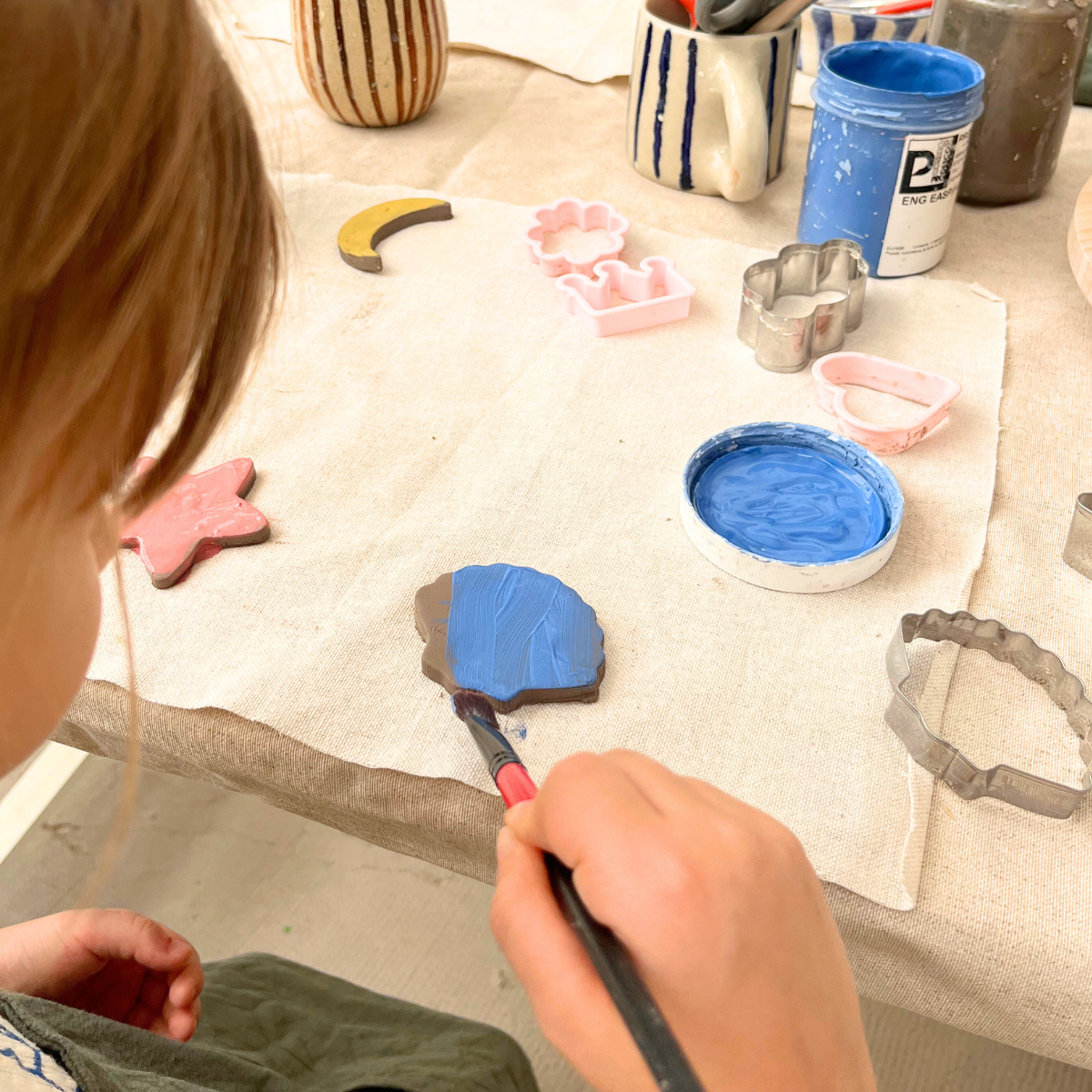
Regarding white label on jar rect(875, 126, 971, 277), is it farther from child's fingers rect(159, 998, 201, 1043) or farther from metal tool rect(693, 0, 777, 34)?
child's fingers rect(159, 998, 201, 1043)

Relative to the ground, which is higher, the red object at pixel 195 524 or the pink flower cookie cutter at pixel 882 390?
the pink flower cookie cutter at pixel 882 390

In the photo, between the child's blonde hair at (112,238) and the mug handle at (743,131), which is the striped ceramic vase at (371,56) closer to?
the mug handle at (743,131)

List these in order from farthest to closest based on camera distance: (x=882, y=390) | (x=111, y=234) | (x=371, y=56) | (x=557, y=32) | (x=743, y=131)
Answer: (x=557, y=32)
(x=371, y=56)
(x=743, y=131)
(x=882, y=390)
(x=111, y=234)

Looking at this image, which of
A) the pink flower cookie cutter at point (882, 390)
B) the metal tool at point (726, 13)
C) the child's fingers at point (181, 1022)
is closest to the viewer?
the child's fingers at point (181, 1022)

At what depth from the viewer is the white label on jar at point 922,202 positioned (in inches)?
27.4

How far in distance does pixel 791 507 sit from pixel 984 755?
177 mm

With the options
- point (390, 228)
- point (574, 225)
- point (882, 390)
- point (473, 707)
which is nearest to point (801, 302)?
point (882, 390)

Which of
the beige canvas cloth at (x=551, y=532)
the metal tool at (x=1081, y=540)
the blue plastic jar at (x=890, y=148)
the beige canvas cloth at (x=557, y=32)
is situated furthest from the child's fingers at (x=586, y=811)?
the beige canvas cloth at (x=557, y=32)

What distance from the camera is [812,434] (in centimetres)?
61

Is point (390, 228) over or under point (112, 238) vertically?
under

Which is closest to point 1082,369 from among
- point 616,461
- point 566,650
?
point 616,461

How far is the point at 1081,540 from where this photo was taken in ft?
1.76

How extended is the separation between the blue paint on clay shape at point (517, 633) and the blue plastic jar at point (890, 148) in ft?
1.31

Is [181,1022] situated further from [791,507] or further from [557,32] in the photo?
[557,32]
